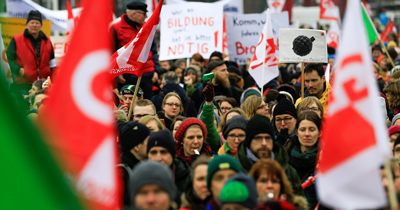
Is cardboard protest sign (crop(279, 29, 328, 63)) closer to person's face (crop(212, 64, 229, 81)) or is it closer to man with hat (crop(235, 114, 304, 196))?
person's face (crop(212, 64, 229, 81))

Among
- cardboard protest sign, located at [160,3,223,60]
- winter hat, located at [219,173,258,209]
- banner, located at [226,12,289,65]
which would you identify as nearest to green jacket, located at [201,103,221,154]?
winter hat, located at [219,173,258,209]

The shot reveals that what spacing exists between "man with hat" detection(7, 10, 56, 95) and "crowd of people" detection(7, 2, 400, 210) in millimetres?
15

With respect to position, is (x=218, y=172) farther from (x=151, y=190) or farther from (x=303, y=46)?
(x=303, y=46)

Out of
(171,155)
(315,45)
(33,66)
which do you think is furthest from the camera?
(33,66)

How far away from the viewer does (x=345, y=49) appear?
11.6ft

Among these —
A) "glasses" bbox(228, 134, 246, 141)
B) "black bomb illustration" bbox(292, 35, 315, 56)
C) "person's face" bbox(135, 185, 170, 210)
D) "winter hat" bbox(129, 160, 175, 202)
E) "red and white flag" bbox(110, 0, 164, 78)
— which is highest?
"red and white flag" bbox(110, 0, 164, 78)

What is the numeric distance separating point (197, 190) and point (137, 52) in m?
2.56

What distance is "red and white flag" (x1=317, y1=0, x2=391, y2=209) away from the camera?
3.21 m

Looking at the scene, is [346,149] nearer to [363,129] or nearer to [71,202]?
[363,129]

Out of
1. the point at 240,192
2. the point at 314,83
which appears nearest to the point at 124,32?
the point at 314,83

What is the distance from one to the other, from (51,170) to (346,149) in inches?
57.7

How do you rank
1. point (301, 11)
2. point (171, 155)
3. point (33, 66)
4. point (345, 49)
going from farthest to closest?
point (301, 11)
point (33, 66)
point (171, 155)
point (345, 49)

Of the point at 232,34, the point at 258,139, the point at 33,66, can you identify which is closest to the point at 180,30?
the point at 232,34

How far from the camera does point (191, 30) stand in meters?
12.1
